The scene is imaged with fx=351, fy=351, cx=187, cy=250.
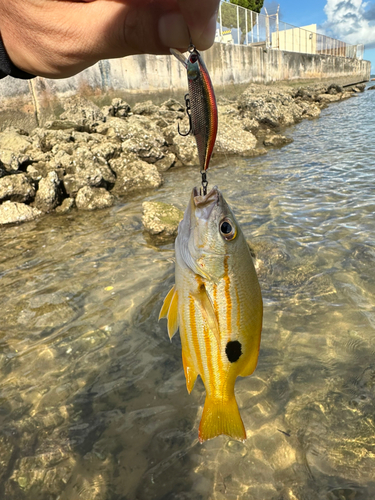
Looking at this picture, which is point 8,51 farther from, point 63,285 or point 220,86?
point 220,86

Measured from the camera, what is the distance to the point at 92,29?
2.21 m

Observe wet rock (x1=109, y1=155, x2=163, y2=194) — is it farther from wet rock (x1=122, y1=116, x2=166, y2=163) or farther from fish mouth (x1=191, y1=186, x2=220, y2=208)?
fish mouth (x1=191, y1=186, x2=220, y2=208)

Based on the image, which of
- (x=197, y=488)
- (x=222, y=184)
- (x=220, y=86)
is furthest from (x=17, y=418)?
(x=220, y=86)

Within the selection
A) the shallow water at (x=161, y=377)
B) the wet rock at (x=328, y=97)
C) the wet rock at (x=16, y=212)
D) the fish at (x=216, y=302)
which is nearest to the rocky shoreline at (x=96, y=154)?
the wet rock at (x=16, y=212)

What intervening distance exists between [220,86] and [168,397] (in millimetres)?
25716

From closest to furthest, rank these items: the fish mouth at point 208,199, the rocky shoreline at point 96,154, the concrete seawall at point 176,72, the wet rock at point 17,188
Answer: the fish mouth at point 208,199 → the wet rock at point 17,188 → the rocky shoreline at point 96,154 → the concrete seawall at point 176,72

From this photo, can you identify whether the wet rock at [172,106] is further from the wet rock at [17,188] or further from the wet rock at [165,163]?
the wet rock at [17,188]

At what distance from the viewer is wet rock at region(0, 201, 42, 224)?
333 inches

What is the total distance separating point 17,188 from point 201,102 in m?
8.09

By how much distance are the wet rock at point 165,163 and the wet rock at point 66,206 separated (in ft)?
14.6

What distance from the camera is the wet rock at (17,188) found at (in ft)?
28.2

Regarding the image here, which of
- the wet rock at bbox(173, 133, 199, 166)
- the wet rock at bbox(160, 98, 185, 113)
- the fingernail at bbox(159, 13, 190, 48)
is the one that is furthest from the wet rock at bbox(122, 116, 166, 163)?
the fingernail at bbox(159, 13, 190, 48)

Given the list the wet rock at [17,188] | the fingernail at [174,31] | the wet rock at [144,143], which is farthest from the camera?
the wet rock at [144,143]

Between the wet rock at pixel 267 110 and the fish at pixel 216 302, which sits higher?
the wet rock at pixel 267 110
